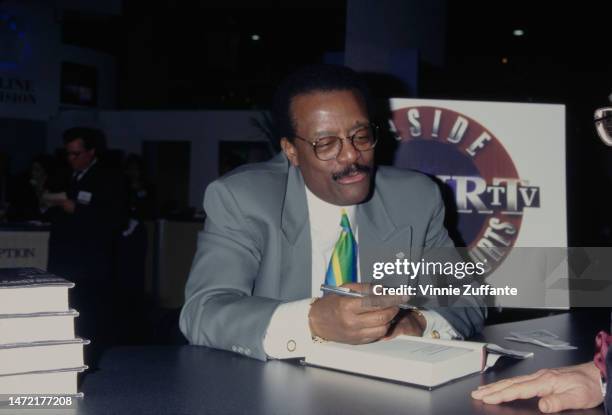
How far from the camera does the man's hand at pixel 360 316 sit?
1.33m

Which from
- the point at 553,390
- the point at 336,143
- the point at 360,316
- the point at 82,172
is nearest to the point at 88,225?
the point at 82,172

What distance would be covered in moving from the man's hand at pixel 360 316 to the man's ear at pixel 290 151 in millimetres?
741

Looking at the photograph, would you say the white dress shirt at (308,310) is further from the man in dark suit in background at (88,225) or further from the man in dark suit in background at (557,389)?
the man in dark suit in background at (88,225)


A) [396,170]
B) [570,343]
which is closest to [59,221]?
[396,170]

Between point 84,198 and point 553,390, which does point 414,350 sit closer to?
point 553,390

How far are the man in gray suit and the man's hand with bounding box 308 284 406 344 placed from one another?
23cm

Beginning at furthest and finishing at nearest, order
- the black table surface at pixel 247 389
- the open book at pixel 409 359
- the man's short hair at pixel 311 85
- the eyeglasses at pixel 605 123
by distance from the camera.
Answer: the man's short hair at pixel 311 85 → the eyeglasses at pixel 605 123 → the open book at pixel 409 359 → the black table surface at pixel 247 389

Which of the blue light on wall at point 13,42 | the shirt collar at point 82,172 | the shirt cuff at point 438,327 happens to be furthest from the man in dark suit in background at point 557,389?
the blue light on wall at point 13,42

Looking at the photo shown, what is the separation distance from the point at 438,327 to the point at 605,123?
0.62 m

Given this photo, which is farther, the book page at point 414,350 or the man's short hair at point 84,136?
the man's short hair at point 84,136

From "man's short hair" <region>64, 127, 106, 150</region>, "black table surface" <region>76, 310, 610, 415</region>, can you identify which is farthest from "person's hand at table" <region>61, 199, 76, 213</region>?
"black table surface" <region>76, 310, 610, 415</region>

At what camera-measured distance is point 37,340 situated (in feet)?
3.51

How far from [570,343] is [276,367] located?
803mm

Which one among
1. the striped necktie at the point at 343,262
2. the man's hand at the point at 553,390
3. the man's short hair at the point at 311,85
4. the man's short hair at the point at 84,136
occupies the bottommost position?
the man's hand at the point at 553,390
